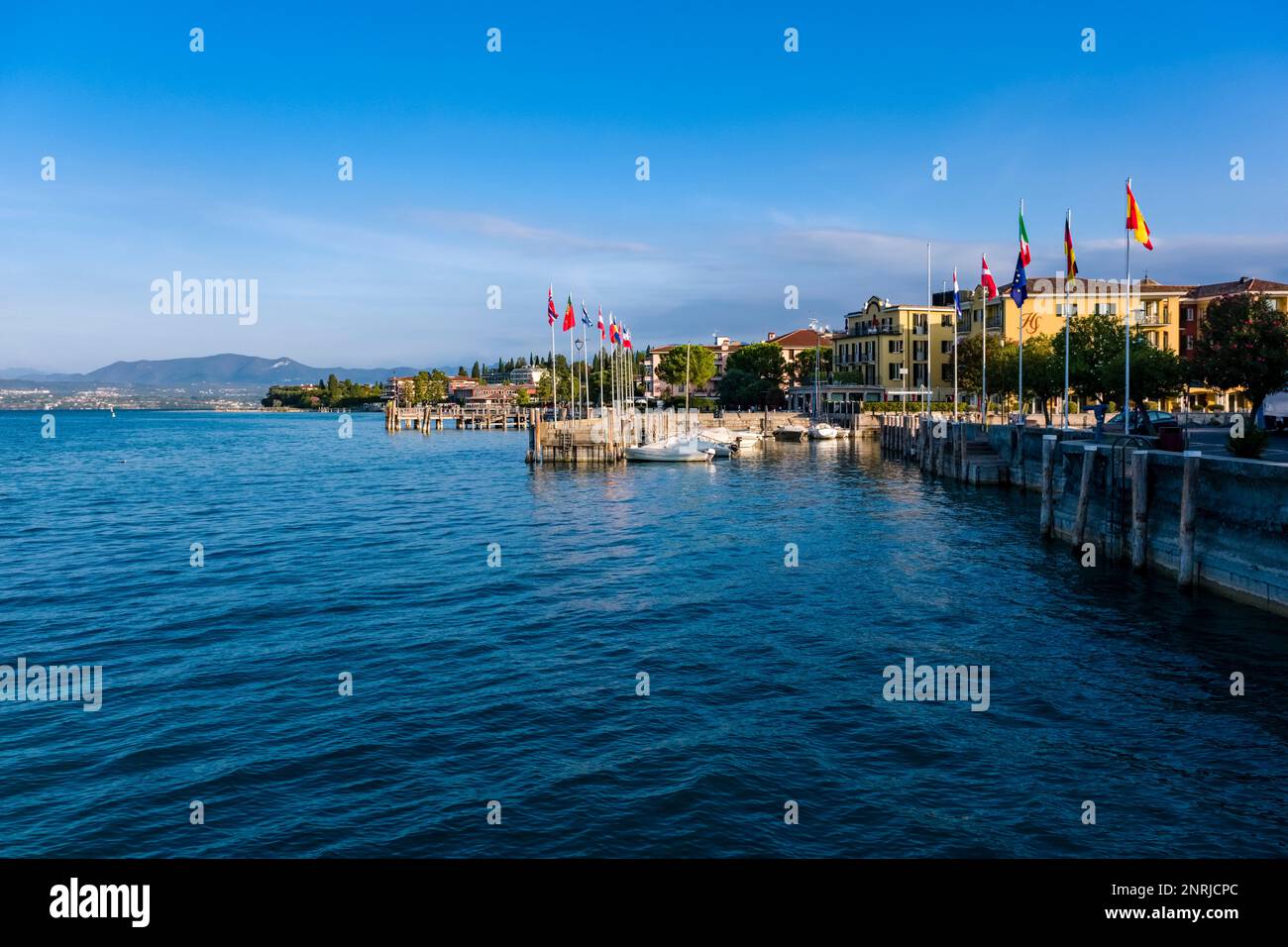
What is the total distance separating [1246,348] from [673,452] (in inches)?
1549

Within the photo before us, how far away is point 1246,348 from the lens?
2052 inches

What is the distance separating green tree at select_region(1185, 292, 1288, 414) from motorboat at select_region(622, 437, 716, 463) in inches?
1404

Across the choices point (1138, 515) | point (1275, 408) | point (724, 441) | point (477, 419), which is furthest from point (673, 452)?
point (477, 419)

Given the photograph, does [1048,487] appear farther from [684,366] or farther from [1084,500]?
[684,366]

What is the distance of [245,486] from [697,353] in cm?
10325

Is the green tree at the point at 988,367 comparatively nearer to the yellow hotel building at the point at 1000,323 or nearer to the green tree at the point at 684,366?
the yellow hotel building at the point at 1000,323

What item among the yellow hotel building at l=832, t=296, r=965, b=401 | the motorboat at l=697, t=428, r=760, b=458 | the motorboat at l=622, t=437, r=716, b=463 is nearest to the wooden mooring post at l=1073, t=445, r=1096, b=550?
the motorboat at l=622, t=437, r=716, b=463

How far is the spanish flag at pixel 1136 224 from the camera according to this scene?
3416 centimetres

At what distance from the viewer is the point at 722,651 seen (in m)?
21.2

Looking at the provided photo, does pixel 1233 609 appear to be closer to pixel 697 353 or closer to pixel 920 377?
pixel 920 377

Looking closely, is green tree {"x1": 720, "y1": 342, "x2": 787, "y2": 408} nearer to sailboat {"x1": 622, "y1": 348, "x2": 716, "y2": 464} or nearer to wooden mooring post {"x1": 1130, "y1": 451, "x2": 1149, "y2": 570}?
sailboat {"x1": 622, "y1": 348, "x2": 716, "y2": 464}

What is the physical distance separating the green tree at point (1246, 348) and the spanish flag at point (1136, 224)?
23307 millimetres

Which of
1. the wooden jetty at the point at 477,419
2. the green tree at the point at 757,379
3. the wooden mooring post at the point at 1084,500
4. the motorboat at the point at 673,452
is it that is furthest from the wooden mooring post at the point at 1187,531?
the wooden jetty at the point at 477,419
